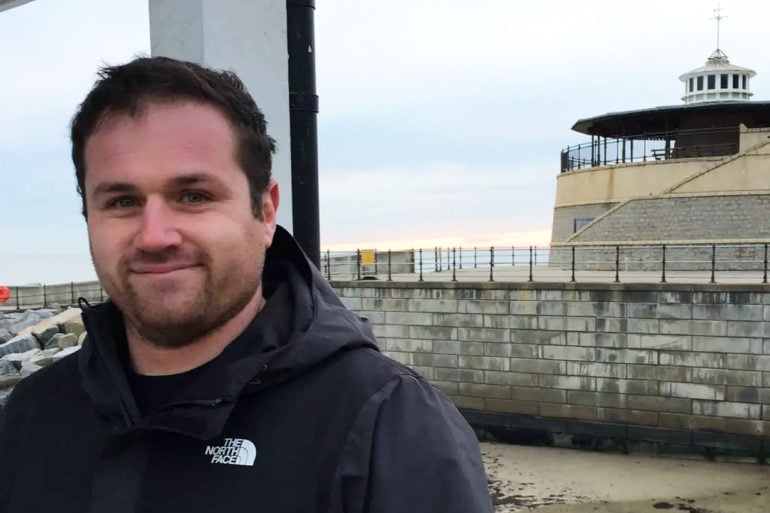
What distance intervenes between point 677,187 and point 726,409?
10.4 meters

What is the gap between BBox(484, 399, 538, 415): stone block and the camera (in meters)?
16.8

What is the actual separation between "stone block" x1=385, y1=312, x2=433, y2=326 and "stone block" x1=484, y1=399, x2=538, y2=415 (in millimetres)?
2581

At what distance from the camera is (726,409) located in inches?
584

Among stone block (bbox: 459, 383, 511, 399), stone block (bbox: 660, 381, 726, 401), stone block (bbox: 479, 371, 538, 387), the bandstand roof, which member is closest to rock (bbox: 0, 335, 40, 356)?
stone block (bbox: 459, 383, 511, 399)

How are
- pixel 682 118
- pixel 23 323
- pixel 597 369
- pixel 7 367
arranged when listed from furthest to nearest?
pixel 682 118, pixel 23 323, pixel 597 369, pixel 7 367

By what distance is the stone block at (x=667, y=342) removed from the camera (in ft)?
Answer: 49.3

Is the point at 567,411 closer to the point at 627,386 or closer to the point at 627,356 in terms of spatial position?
the point at 627,386

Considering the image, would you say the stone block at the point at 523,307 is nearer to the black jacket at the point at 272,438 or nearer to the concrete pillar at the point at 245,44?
the concrete pillar at the point at 245,44

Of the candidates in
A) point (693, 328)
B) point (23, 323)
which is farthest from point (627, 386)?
point (23, 323)

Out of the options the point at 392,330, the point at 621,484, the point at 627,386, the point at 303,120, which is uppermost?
the point at 303,120

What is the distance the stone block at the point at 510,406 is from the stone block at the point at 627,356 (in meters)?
2.17

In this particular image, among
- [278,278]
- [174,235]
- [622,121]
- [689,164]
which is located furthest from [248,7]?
[622,121]

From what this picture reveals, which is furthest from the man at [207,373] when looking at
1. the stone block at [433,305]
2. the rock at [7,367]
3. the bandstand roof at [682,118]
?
the bandstand roof at [682,118]

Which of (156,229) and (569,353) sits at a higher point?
(156,229)
